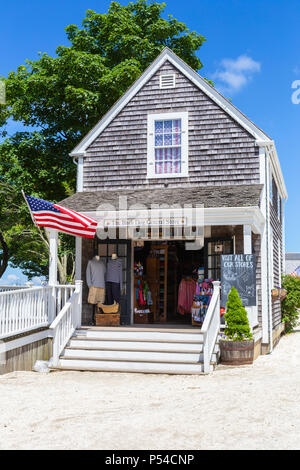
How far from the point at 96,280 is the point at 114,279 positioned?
1.45ft

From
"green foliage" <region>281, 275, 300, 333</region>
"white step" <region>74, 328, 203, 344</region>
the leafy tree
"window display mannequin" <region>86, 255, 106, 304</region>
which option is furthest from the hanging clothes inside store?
the leafy tree

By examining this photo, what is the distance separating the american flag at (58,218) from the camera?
36.4 ft

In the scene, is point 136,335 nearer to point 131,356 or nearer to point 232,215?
point 131,356

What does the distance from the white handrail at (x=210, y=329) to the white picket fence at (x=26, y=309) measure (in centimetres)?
355

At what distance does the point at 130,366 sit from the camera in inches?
402

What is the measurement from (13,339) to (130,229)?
4756mm

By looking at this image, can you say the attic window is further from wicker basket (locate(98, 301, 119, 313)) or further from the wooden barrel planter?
the wooden barrel planter

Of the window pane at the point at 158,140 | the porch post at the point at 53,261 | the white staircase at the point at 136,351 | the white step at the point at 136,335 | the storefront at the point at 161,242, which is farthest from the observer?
the window pane at the point at 158,140

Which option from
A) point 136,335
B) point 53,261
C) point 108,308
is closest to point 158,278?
point 108,308

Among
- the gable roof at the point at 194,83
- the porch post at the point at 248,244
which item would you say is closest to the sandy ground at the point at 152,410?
the porch post at the point at 248,244

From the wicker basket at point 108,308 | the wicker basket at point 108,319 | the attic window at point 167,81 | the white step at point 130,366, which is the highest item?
the attic window at point 167,81

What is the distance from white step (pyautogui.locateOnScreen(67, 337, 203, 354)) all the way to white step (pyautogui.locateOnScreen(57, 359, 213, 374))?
1.17 feet

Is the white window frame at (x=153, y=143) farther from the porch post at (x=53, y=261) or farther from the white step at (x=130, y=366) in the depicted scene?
the white step at (x=130, y=366)

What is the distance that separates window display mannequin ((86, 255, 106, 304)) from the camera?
41.1 ft
